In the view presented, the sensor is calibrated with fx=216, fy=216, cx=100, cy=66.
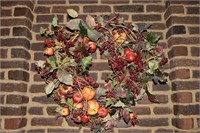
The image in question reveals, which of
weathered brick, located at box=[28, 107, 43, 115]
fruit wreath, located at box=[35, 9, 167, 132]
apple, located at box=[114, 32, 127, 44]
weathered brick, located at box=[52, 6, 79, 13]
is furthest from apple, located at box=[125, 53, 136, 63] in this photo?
weathered brick, located at box=[28, 107, 43, 115]

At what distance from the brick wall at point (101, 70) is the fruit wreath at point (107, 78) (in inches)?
3.5

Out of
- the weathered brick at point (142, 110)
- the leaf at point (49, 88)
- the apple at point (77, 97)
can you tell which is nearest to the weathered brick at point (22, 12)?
the leaf at point (49, 88)

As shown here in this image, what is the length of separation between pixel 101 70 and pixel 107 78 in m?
0.12

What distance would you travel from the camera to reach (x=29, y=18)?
1.43 meters

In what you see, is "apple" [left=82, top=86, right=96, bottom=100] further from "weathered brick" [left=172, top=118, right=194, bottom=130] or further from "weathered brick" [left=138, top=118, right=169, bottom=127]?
"weathered brick" [left=172, top=118, right=194, bottom=130]

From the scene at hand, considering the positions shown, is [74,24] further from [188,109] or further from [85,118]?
[188,109]

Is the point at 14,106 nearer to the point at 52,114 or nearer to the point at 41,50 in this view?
the point at 52,114

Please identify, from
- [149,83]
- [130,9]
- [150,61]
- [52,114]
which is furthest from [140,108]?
[130,9]

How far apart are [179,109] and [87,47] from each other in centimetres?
65

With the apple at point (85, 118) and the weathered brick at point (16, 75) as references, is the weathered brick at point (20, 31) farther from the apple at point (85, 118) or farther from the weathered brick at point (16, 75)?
the apple at point (85, 118)

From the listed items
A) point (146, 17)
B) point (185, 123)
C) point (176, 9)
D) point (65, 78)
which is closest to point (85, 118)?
point (65, 78)

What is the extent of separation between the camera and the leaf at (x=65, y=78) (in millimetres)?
1182

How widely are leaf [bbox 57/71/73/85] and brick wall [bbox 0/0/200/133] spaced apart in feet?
0.77

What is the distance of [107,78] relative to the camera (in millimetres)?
1288
